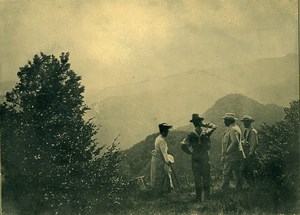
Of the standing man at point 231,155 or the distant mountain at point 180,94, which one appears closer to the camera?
the standing man at point 231,155

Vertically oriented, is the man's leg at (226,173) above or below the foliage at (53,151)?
below

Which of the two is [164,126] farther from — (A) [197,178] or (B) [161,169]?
(A) [197,178]

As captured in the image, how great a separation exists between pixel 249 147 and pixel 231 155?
0.28 metres

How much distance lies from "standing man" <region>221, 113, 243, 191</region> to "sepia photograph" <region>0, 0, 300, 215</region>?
0.01m

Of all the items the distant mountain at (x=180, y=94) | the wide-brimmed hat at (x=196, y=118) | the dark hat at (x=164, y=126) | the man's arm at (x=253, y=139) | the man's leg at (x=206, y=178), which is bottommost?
the man's leg at (x=206, y=178)

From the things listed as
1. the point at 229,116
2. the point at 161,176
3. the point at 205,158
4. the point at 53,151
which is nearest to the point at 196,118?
the point at 229,116

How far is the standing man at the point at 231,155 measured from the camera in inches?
272

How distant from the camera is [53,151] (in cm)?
710

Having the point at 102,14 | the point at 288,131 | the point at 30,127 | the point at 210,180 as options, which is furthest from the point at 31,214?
the point at 288,131

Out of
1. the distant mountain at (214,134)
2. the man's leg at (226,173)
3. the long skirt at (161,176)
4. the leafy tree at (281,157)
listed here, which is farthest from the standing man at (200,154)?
the leafy tree at (281,157)

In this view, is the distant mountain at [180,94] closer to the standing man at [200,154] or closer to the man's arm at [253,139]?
the standing man at [200,154]

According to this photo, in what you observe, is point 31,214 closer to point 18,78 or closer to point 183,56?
point 18,78

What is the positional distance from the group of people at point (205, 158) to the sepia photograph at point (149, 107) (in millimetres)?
14

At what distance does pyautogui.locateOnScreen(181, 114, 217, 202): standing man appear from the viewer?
6895mm
